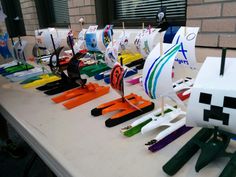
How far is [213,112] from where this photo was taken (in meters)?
0.41

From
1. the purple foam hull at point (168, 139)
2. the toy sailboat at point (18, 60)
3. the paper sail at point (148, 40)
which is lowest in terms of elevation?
the purple foam hull at point (168, 139)

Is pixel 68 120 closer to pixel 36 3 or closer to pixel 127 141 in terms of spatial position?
pixel 127 141

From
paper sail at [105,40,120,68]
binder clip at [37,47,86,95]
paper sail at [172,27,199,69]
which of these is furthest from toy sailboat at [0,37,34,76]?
paper sail at [172,27,199,69]

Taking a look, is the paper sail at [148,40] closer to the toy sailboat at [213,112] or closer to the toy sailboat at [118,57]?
the toy sailboat at [118,57]

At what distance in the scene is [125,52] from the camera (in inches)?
53.7

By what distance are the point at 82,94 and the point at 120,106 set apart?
0.72ft

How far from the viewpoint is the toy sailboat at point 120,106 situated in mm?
634

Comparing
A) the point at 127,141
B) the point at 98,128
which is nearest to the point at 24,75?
the point at 98,128

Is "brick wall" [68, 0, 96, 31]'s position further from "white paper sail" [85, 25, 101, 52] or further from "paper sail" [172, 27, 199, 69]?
"paper sail" [172, 27, 199, 69]

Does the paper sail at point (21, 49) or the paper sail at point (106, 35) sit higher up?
the paper sail at point (106, 35)

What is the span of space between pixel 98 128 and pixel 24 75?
0.74 m

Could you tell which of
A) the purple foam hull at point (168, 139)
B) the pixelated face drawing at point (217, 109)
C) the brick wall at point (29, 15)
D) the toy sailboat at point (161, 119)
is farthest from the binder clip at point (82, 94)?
the brick wall at point (29, 15)

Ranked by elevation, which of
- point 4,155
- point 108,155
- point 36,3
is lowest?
point 4,155

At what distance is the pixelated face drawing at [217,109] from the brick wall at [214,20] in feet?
3.10
